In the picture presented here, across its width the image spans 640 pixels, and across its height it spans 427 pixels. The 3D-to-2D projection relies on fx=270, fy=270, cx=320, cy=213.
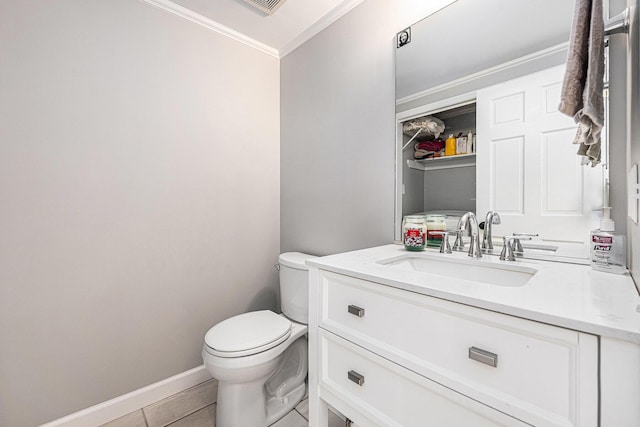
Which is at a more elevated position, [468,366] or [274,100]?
[274,100]

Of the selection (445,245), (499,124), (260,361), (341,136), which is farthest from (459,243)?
(260,361)

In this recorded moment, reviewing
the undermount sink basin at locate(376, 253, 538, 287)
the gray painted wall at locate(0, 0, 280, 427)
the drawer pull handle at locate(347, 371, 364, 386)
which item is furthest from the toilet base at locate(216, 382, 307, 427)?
the undermount sink basin at locate(376, 253, 538, 287)

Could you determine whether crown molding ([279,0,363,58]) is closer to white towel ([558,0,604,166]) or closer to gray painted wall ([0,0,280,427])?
gray painted wall ([0,0,280,427])

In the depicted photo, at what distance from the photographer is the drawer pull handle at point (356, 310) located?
89 centimetres

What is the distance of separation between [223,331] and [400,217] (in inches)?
42.1

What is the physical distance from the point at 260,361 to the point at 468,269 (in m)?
0.98

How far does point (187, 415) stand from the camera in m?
1.44

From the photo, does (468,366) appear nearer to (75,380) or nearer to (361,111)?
(361,111)

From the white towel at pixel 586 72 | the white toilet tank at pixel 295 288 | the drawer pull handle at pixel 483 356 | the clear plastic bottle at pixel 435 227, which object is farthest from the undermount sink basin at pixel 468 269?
the white toilet tank at pixel 295 288

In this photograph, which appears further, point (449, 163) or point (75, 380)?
point (75, 380)

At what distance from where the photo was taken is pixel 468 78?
118 centimetres

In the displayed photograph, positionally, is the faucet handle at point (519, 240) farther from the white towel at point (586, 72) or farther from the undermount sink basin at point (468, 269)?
the white towel at point (586, 72)

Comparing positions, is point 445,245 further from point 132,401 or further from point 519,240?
→ point 132,401

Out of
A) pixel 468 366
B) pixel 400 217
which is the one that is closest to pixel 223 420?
pixel 468 366
